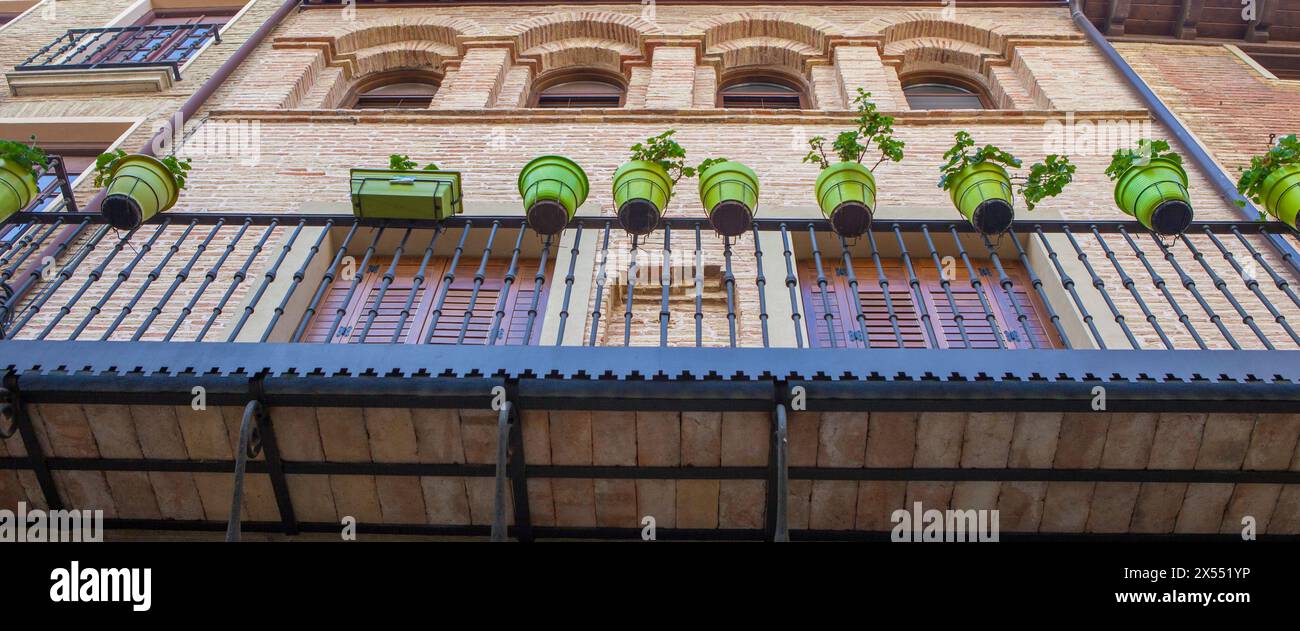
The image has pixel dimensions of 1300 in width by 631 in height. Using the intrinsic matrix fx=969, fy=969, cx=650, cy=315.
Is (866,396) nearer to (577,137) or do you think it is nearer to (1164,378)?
(1164,378)

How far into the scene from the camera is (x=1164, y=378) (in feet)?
14.2

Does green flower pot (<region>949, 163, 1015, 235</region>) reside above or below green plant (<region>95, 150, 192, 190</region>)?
below

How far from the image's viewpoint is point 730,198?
5.80 m

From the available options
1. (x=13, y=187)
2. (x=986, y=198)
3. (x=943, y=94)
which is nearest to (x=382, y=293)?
(x=13, y=187)

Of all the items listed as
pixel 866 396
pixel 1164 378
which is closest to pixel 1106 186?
pixel 1164 378

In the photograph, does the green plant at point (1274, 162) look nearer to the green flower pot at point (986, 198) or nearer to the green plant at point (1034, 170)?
the green plant at point (1034, 170)

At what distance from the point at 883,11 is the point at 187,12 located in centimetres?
1061

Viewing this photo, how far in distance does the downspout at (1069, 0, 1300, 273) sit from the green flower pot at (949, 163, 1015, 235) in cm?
189

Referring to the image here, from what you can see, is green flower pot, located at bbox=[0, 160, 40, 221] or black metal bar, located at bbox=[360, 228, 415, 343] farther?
green flower pot, located at bbox=[0, 160, 40, 221]

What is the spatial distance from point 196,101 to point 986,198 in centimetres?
850

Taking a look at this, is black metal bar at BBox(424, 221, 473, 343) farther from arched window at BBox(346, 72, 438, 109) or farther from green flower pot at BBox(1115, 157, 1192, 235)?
arched window at BBox(346, 72, 438, 109)

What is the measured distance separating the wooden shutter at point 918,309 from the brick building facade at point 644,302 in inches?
1.6

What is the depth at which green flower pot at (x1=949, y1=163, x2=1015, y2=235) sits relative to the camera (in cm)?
581

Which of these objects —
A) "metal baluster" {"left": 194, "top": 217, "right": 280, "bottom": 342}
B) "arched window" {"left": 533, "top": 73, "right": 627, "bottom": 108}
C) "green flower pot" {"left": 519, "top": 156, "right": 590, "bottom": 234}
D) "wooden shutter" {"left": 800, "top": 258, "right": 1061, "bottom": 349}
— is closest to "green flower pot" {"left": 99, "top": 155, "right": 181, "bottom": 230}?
"metal baluster" {"left": 194, "top": 217, "right": 280, "bottom": 342}
